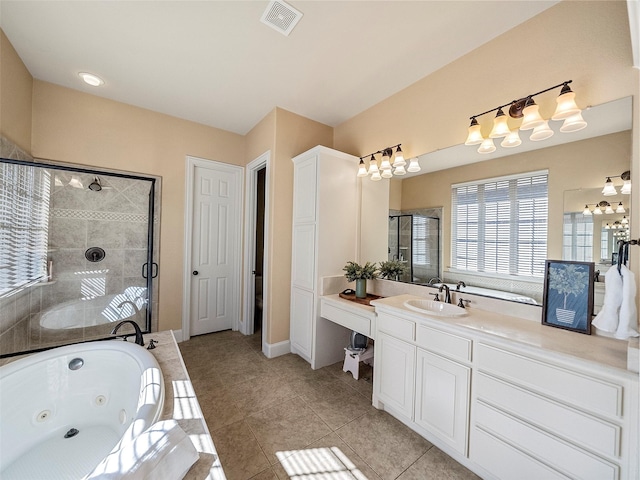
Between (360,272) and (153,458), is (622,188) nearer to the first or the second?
(360,272)

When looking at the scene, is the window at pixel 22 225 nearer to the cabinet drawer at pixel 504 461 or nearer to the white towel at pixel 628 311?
the cabinet drawer at pixel 504 461

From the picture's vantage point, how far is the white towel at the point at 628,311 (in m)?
1.14

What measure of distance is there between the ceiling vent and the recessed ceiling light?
1.77m

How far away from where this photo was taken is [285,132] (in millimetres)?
2832

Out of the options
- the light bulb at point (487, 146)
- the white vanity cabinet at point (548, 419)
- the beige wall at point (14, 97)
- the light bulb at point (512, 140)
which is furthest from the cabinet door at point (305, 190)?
the beige wall at point (14, 97)

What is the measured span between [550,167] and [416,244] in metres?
1.04

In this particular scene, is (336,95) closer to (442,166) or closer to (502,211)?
(442,166)

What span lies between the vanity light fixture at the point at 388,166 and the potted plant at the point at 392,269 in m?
0.85

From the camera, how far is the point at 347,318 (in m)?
2.25

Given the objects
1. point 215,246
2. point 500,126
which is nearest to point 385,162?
point 500,126

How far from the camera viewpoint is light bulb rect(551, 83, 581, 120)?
4.49 ft

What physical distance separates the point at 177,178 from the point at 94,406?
2.32 metres

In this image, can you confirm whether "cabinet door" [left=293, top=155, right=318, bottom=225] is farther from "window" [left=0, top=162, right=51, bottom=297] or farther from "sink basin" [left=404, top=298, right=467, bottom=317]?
"window" [left=0, top=162, right=51, bottom=297]

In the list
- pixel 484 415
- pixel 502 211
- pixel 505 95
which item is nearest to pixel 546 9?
pixel 505 95
